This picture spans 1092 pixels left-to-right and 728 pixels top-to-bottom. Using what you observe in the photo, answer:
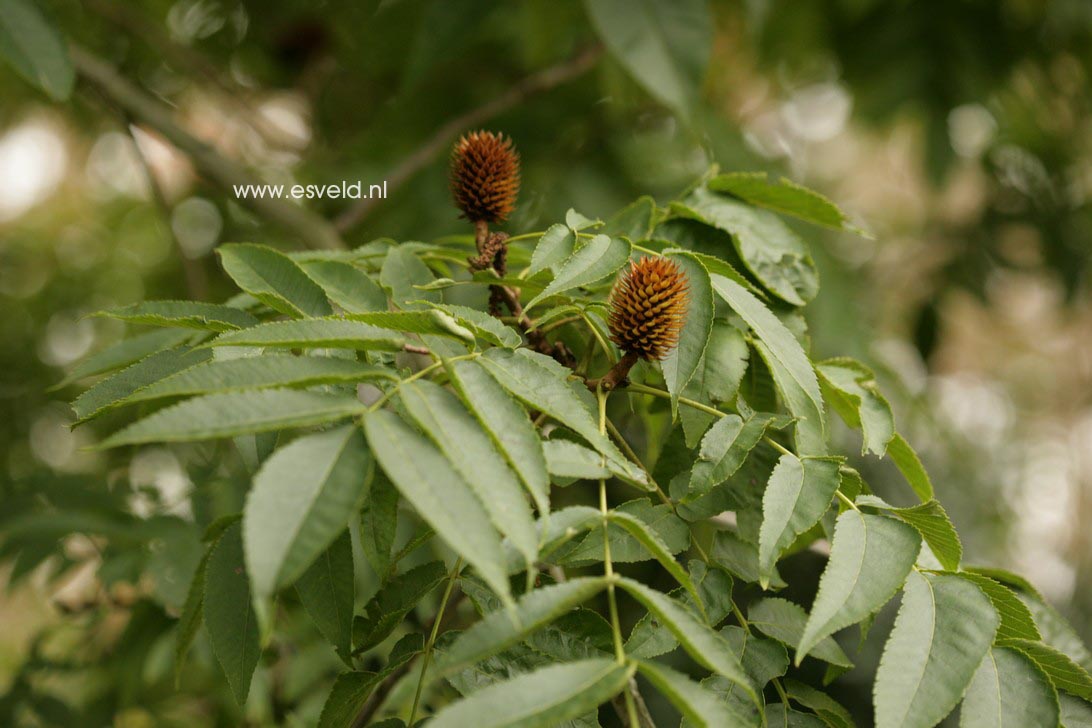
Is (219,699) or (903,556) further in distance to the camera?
(219,699)

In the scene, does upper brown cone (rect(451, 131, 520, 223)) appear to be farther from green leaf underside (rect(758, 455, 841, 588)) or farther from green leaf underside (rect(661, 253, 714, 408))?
green leaf underside (rect(758, 455, 841, 588))

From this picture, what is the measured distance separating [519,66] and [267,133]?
81 centimetres

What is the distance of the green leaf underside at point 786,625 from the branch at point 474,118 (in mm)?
1340

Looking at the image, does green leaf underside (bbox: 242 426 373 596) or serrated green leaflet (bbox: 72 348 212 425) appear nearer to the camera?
green leaf underside (bbox: 242 426 373 596)

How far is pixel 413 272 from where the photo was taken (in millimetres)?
893

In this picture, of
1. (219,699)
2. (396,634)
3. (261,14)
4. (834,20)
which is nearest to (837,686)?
(396,634)

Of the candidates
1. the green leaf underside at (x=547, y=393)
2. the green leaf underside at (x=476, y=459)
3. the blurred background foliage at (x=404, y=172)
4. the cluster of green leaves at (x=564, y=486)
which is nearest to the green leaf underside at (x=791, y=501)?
the cluster of green leaves at (x=564, y=486)

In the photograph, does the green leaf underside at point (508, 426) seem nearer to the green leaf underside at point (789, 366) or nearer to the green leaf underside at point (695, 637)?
the green leaf underside at point (695, 637)

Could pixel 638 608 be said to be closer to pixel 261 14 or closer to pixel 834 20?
pixel 834 20

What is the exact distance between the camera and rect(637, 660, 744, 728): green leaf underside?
54cm

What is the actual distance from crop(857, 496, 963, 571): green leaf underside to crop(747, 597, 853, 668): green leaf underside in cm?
12

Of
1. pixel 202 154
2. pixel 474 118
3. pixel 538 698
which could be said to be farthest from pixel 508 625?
pixel 474 118

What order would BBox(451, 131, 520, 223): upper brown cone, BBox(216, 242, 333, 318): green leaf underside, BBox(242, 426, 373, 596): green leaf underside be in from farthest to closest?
1. BBox(451, 131, 520, 223): upper brown cone
2. BBox(216, 242, 333, 318): green leaf underside
3. BBox(242, 426, 373, 596): green leaf underside

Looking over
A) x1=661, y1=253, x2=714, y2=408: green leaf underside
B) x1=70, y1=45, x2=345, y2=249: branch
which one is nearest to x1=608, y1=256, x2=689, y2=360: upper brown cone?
x1=661, y1=253, x2=714, y2=408: green leaf underside
